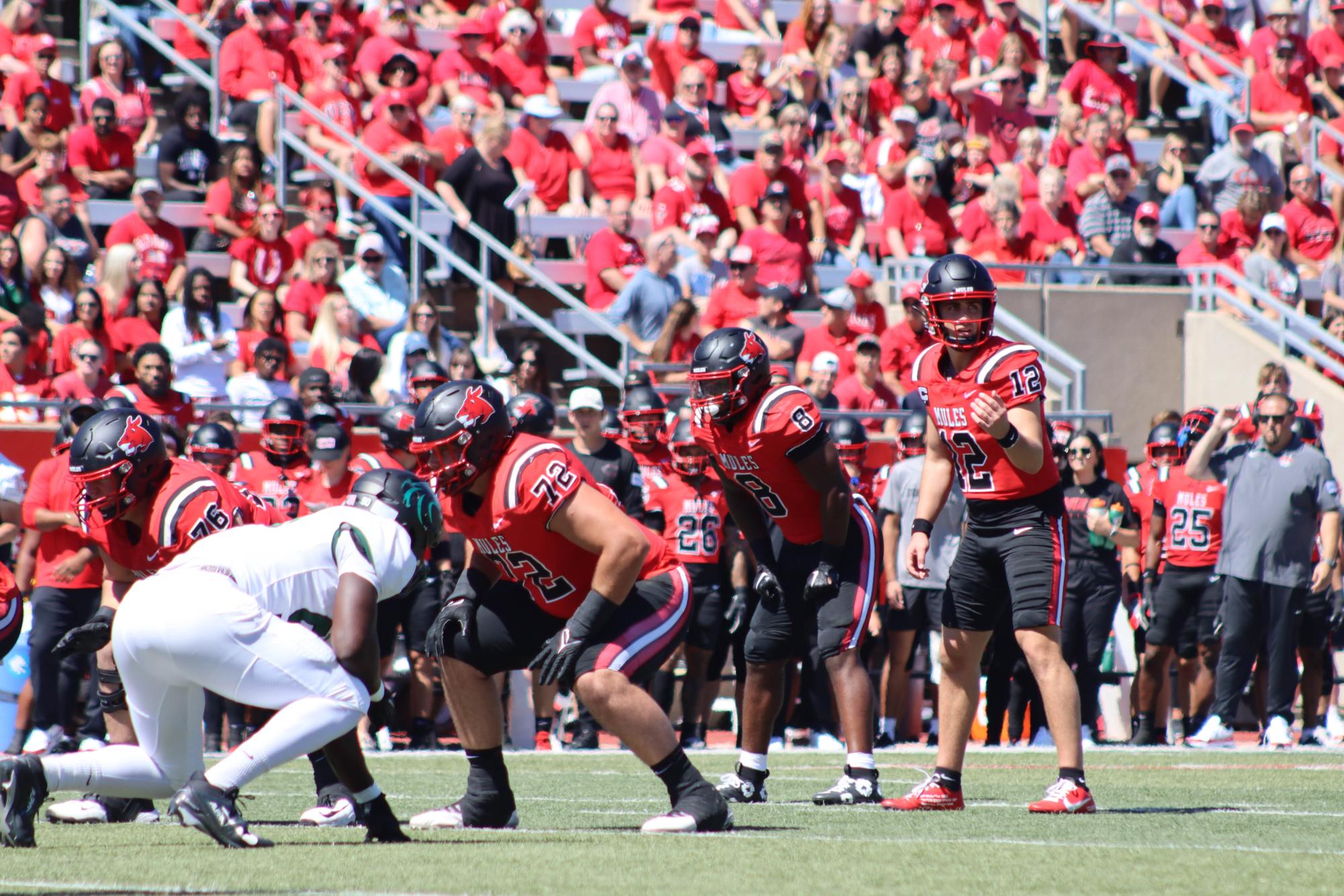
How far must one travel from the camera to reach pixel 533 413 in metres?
11.3

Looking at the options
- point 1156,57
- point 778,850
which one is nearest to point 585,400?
point 778,850

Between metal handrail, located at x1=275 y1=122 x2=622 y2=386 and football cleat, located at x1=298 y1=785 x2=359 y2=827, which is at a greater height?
metal handrail, located at x1=275 y1=122 x2=622 y2=386

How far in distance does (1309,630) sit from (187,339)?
25.3ft

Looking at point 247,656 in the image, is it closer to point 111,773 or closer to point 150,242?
point 111,773

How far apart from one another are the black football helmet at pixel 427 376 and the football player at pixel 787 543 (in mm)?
4545

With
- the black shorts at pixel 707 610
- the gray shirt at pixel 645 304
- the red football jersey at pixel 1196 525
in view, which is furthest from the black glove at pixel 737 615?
the gray shirt at pixel 645 304

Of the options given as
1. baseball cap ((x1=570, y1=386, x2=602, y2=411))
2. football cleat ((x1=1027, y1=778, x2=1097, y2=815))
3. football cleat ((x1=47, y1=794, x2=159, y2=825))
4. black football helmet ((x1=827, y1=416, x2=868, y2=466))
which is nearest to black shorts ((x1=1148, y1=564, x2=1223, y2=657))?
black football helmet ((x1=827, y1=416, x2=868, y2=466))

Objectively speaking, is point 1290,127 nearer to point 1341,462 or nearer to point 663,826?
point 1341,462

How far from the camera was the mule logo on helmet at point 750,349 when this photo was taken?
7527mm

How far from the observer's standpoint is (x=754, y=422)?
24.9 feet

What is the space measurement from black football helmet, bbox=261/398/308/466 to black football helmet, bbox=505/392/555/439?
51.7 inches

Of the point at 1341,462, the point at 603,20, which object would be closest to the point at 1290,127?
the point at 1341,462

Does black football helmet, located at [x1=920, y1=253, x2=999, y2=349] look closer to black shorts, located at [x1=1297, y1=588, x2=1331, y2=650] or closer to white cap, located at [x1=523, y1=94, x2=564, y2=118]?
black shorts, located at [x1=1297, y1=588, x2=1331, y2=650]

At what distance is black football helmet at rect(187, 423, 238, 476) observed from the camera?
35.9 ft
